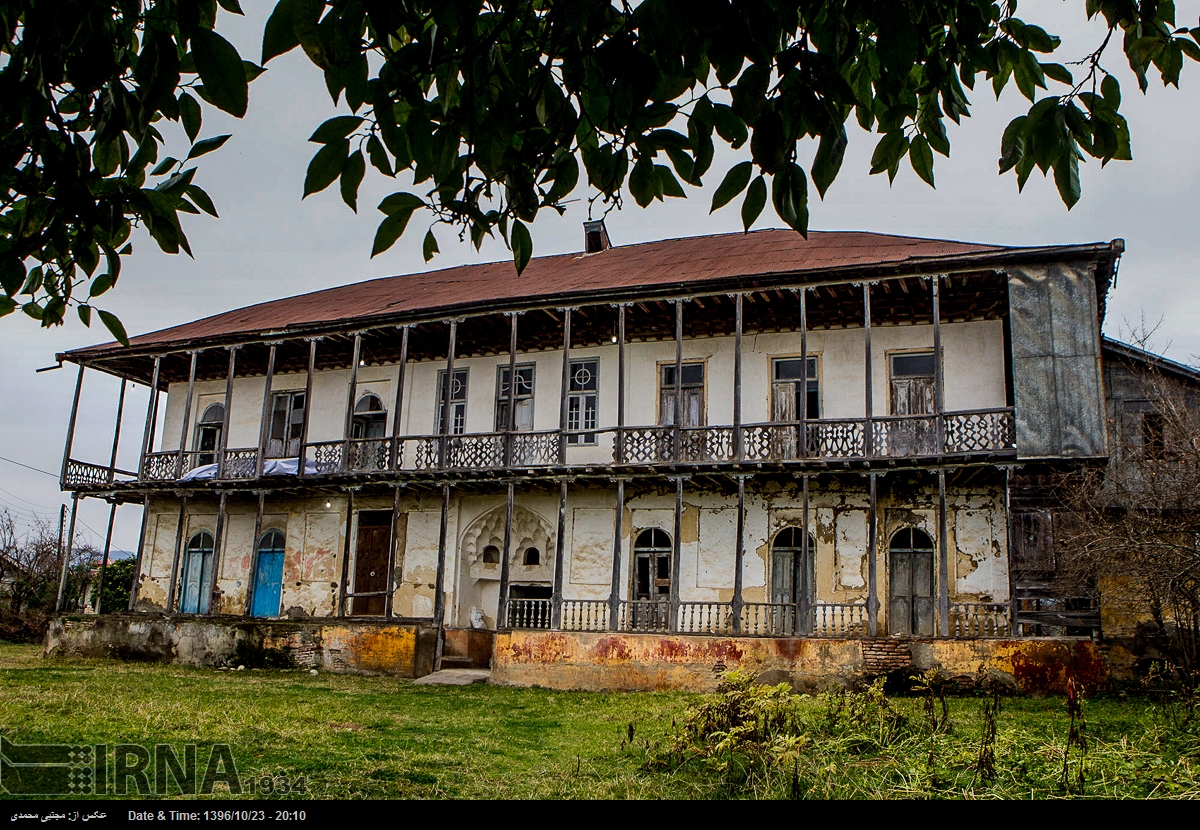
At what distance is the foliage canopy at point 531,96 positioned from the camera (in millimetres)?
2318

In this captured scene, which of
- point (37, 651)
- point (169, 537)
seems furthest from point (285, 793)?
point (169, 537)

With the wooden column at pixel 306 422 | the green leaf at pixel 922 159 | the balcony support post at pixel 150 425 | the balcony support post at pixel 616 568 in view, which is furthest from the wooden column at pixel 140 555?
the green leaf at pixel 922 159

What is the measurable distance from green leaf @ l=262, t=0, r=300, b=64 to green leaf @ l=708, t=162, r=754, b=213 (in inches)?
43.7

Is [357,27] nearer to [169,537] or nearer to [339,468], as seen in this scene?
[339,468]

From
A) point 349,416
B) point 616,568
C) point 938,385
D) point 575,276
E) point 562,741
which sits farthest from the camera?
point 575,276

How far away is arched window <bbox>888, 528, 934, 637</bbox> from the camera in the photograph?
17250mm

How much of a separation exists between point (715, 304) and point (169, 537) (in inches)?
578

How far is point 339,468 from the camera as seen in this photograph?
20.7 meters

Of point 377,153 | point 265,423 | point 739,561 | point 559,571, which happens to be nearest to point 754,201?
point 377,153

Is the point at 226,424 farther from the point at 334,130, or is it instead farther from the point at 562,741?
the point at 334,130

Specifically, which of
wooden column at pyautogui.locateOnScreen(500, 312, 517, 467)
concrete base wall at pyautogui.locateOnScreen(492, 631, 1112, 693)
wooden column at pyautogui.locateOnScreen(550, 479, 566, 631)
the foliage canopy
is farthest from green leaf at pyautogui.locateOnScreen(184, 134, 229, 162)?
wooden column at pyautogui.locateOnScreen(500, 312, 517, 467)

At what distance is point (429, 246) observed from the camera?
10.3ft

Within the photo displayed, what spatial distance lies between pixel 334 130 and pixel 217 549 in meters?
20.8

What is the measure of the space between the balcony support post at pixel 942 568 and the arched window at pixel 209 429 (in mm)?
16795
